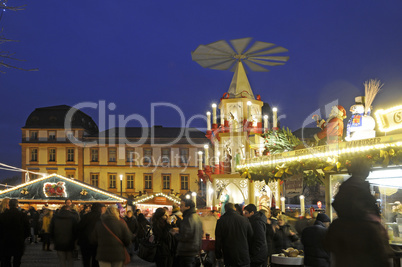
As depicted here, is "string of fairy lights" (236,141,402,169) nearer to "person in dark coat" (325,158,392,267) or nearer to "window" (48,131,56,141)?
"person in dark coat" (325,158,392,267)

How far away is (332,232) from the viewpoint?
4.25 metres

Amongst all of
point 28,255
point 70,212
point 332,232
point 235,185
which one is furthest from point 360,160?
point 28,255

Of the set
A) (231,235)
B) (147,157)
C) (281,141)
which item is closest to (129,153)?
(147,157)

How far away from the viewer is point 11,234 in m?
10.0

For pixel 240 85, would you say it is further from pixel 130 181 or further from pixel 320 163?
pixel 130 181

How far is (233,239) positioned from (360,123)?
12.3 ft

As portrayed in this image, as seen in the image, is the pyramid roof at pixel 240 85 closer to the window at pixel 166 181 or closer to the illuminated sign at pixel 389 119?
the illuminated sign at pixel 389 119

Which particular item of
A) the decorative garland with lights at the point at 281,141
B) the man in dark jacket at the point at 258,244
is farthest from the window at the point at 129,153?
the man in dark jacket at the point at 258,244

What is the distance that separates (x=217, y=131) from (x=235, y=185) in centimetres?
200

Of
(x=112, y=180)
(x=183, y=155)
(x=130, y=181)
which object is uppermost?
(x=183, y=155)

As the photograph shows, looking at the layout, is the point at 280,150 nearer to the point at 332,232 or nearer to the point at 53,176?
the point at 332,232

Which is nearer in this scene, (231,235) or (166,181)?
(231,235)

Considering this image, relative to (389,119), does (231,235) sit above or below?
below

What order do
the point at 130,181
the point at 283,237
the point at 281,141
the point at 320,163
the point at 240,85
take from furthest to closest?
the point at 130,181 < the point at 240,85 < the point at 281,141 < the point at 283,237 < the point at 320,163
